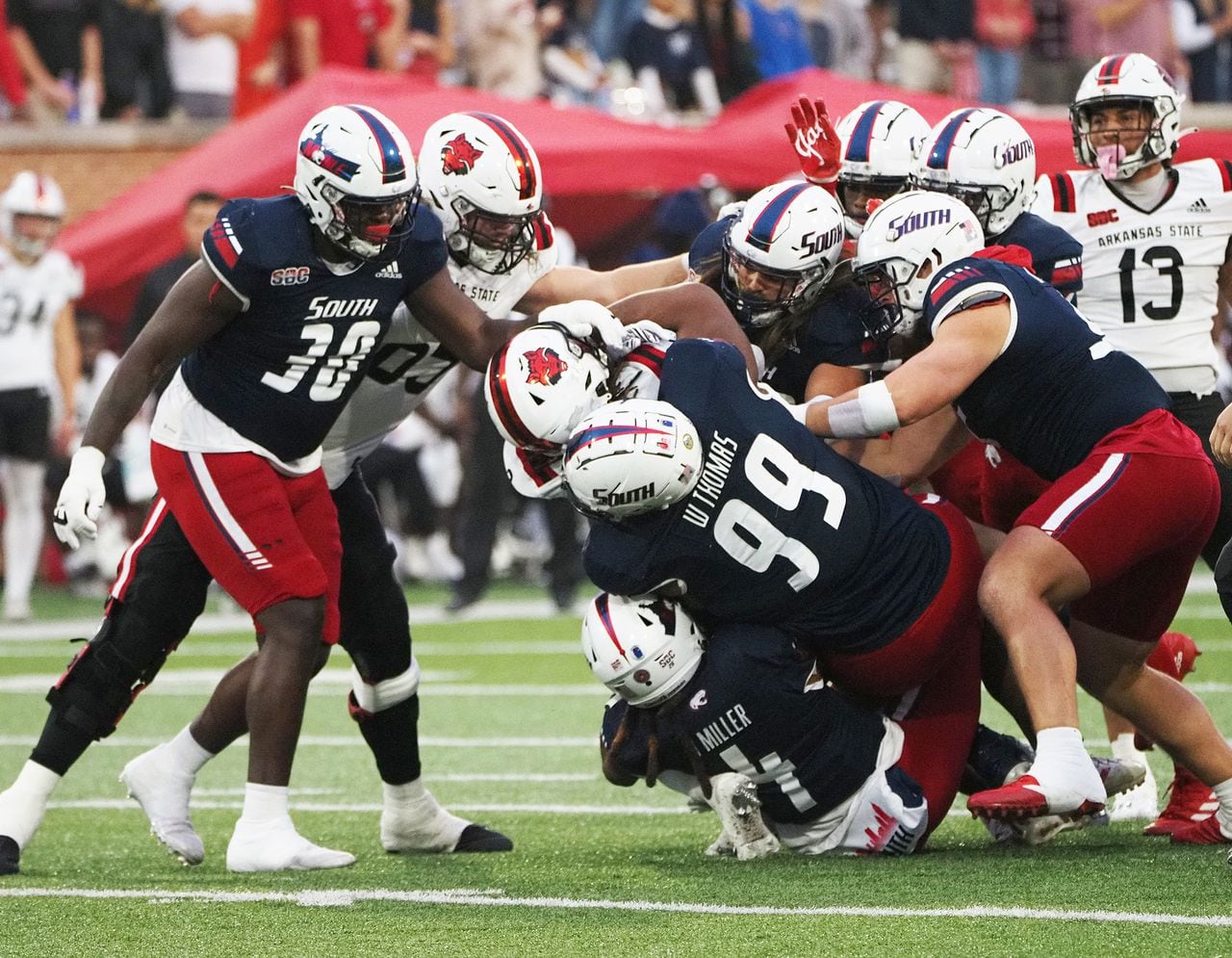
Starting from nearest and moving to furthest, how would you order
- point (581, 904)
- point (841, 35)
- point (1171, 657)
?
point (581, 904)
point (1171, 657)
point (841, 35)

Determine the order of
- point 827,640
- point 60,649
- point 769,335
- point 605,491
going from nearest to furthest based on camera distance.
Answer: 1. point 605,491
2. point 827,640
3. point 769,335
4. point 60,649

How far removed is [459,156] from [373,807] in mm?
1986

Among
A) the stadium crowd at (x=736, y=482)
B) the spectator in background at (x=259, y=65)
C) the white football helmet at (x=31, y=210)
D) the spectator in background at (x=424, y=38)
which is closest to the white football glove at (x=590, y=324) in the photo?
the stadium crowd at (x=736, y=482)

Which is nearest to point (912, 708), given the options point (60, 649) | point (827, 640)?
point (827, 640)

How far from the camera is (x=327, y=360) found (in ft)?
16.1

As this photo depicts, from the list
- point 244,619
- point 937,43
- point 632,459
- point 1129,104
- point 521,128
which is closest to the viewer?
point 632,459

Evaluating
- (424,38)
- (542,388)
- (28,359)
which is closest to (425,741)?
(542,388)

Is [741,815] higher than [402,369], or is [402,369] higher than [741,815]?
[402,369]

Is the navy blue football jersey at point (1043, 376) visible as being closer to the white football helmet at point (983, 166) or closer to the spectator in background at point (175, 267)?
the white football helmet at point (983, 166)

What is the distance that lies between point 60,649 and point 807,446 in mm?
6041

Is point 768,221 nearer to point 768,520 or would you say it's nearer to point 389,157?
point 768,520

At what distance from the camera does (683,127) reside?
42.7ft

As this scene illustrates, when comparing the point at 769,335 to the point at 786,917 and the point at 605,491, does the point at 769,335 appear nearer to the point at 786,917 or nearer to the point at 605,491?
the point at 605,491

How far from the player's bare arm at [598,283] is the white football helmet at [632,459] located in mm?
940
